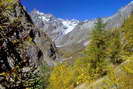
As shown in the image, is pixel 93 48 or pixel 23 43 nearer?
pixel 23 43

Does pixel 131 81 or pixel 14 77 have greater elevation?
pixel 14 77

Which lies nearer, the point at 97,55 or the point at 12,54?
the point at 12,54

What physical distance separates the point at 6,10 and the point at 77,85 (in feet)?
186

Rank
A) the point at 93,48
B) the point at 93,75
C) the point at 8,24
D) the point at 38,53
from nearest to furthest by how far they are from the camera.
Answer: the point at 8,24 → the point at 93,48 → the point at 93,75 → the point at 38,53

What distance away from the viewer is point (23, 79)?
9648mm

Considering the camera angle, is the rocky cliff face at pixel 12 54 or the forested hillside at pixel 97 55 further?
the forested hillside at pixel 97 55

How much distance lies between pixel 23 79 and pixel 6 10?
2247 millimetres

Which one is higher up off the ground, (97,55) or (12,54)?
(97,55)

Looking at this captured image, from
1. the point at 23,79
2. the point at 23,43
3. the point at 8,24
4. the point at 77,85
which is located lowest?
the point at 77,85

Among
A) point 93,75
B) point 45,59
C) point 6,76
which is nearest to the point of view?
point 6,76

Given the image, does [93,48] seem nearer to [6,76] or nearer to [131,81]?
[131,81]

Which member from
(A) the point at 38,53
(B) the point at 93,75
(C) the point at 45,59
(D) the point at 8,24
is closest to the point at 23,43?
(D) the point at 8,24

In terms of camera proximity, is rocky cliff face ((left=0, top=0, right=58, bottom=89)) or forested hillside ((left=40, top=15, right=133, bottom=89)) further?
forested hillside ((left=40, top=15, right=133, bottom=89))

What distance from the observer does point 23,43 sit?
33.4 feet
